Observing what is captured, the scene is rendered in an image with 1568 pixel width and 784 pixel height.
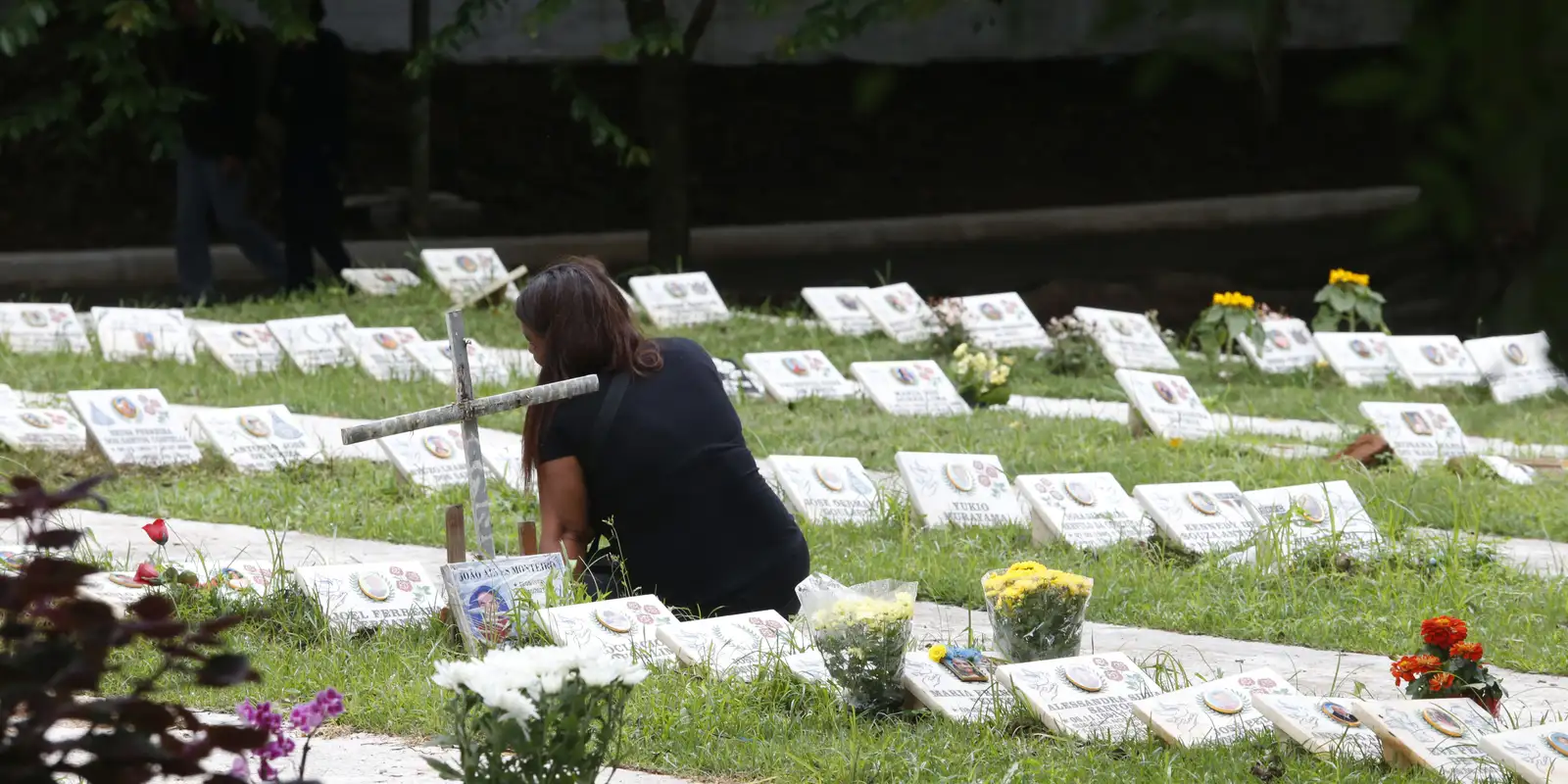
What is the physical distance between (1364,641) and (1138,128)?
12.1 metres

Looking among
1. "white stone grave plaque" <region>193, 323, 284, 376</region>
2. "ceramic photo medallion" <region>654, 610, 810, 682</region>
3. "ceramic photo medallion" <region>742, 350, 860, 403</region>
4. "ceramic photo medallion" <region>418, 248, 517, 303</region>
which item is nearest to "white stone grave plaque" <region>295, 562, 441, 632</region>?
"ceramic photo medallion" <region>654, 610, 810, 682</region>

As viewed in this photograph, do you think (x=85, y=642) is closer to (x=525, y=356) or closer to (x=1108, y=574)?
(x=1108, y=574)

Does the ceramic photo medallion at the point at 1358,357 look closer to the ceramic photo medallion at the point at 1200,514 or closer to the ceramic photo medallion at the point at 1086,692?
the ceramic photo medallion at the point at 1200,514

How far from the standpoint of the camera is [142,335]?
1012 cm

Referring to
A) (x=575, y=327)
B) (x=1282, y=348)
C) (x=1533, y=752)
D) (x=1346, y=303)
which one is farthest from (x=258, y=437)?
(x=1346, y=303)

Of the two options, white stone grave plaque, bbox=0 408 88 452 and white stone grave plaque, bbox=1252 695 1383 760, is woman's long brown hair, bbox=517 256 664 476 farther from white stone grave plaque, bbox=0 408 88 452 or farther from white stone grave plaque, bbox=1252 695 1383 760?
white stone grave plaque, bbox=0 408 88 452

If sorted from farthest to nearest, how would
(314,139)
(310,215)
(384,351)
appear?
(314,139)
(310,215)
(384,351)

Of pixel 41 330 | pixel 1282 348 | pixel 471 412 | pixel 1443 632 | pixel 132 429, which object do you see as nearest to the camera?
pixel 1443 632

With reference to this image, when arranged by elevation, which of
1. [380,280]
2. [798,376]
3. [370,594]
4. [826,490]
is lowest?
[380,280]

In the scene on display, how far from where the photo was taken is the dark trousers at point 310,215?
1335 centimetres

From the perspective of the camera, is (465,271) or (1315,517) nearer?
(1315,517)

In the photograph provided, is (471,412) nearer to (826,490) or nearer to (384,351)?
(826,490)

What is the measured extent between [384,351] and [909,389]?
277 cm

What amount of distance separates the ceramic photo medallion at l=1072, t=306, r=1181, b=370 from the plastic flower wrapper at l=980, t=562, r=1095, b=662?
6107mm
